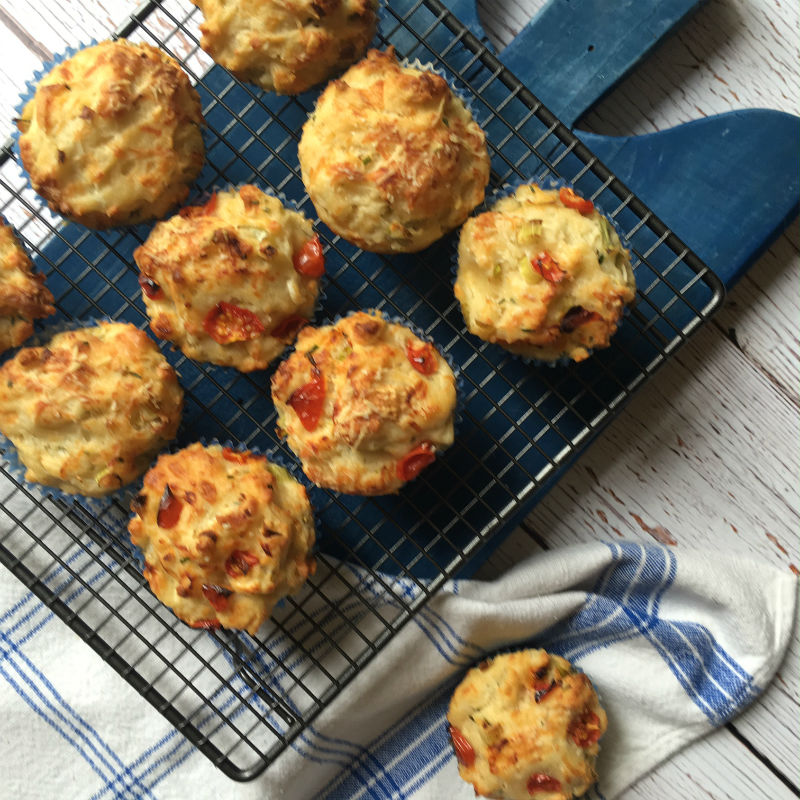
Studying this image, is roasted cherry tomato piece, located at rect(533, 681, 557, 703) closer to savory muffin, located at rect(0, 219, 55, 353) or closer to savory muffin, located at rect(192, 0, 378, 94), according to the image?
savory muffin, located at rect(0, 219, 55, 353)

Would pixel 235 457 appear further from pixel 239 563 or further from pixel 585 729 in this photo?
pixel 585 729

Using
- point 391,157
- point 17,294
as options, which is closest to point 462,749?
point 391,157

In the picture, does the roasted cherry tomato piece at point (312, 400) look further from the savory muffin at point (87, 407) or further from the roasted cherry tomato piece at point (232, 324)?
the savory muffin at point (87, 407)

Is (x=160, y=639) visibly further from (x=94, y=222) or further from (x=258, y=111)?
(x=258, y=111)

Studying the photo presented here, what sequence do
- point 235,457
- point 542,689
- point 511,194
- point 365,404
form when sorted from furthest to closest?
point 542,689 → point 511,194 → point 235,457 → point 365,404

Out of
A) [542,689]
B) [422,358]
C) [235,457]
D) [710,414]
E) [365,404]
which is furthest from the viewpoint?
[710,414]

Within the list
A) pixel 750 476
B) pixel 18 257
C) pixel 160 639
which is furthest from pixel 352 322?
pixel 750 476

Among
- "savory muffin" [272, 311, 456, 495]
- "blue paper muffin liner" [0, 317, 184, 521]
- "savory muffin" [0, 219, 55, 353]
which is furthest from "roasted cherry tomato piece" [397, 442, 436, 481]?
"savory muffin" [0, 219, 55, 353]
